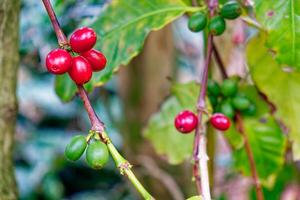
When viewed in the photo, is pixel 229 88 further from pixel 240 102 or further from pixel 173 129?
pixel 173 129

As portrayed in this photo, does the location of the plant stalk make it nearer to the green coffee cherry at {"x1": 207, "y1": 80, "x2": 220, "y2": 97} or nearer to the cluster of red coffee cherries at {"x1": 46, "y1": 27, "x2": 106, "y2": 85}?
the cluster of red coffee cherries at {"x1": 46, "y1": 27, "x2": 106, "y2": 85}

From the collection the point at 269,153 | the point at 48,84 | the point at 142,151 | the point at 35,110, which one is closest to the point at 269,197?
the point at 142,151

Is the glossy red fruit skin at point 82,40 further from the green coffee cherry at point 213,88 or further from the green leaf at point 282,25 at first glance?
the green coffee cherry at point 213,88

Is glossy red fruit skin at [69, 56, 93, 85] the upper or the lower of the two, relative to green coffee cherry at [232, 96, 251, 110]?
lower

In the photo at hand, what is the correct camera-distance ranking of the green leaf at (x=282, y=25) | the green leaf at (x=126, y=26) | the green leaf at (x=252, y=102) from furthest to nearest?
the green leaf at (x=252, y=102) → the green leaf at (x=126, y=26) → the green leaf at (x=282, y=25)

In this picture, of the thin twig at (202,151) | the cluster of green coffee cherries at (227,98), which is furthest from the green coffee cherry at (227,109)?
the thin twig at (202,151)

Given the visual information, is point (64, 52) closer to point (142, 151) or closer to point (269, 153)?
point (269, 153)

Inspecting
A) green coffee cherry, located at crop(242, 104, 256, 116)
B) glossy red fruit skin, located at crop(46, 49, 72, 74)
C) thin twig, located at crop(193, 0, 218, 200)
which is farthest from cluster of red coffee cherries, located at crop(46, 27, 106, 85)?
green coffee cherry, located at crop(242, 104, 256, 116)
